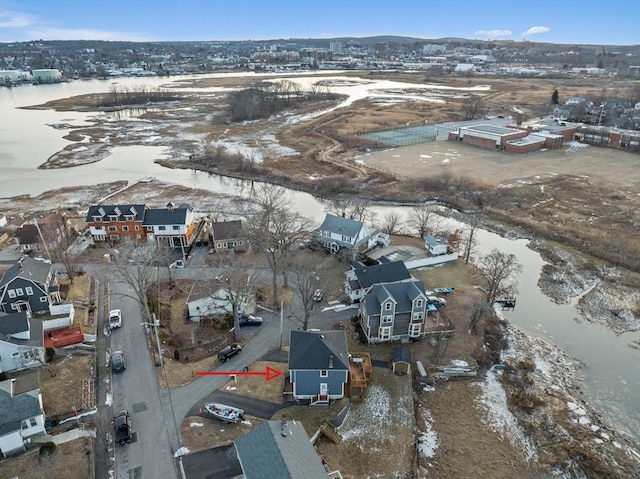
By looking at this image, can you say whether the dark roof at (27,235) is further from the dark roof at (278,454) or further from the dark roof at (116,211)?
the dark roof at (278,454)

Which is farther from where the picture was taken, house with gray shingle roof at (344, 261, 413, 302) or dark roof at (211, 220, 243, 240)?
dark roof at (211, 220, 243, 240)

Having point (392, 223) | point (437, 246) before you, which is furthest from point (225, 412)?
point (392, 223)

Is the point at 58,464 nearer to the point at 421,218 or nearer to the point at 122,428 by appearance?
the point at 122,428

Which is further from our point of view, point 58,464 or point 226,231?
point 226,231

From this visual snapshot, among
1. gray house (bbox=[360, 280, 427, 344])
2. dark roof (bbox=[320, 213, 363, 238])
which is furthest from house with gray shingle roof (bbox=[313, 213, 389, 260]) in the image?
gray house (bbox=[360, 280, 427, 344])

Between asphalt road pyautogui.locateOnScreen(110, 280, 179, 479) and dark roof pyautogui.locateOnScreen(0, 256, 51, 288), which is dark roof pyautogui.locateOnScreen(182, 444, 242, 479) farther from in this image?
dark roof pyautogui.locateOnScreen(0, 256, 51, 288)
